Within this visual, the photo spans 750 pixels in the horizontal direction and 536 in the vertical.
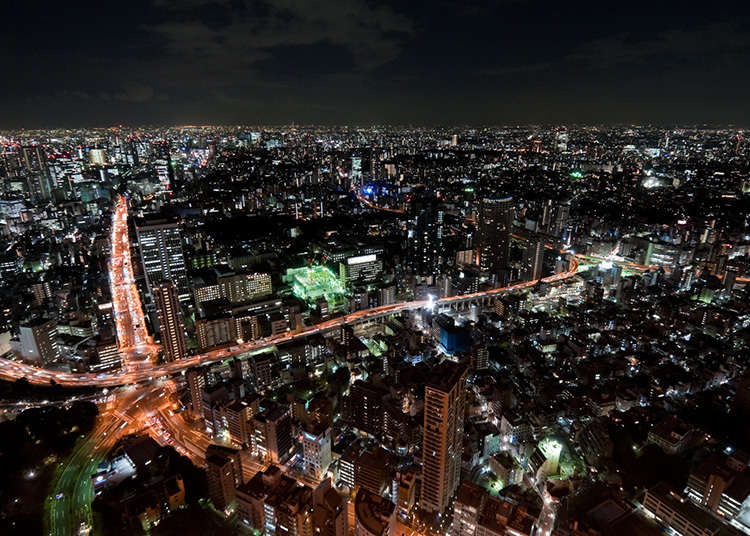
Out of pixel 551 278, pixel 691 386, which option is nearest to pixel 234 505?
pixel 691 386

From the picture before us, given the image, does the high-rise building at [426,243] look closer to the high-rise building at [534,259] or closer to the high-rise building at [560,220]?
the high-rise building at [534,259]

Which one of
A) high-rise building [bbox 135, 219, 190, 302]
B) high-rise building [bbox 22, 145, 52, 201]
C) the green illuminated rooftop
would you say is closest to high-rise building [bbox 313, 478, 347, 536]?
the green illuminated rooftop

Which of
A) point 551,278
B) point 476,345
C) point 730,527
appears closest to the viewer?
point 730,527

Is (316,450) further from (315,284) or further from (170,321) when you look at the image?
(315,284)

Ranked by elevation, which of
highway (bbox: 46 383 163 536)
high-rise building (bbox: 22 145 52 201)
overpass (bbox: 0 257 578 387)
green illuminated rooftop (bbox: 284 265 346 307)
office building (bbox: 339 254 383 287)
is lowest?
highway (bbox: 46 383 163 536)

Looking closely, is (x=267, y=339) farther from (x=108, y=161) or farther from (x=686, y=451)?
(x=108, y=161)

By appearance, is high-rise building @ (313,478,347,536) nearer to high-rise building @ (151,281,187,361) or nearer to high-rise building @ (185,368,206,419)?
high-rise building @ (185,368,206,419)
